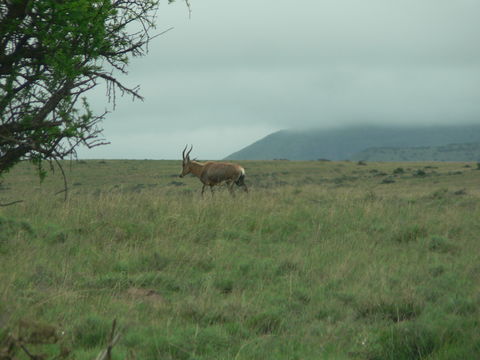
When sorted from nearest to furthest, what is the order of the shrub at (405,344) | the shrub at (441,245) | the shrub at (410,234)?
the shrub at (405,344) → the shrub at (441,245) → the shrub at (410,234)

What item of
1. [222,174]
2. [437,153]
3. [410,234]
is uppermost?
[222,174]

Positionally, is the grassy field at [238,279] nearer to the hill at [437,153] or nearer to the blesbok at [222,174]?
the blesbok at [222,174]

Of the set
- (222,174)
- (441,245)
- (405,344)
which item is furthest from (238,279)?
(222,174)

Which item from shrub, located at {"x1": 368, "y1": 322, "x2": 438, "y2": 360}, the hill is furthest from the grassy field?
the hill

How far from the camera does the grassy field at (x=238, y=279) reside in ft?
16.3

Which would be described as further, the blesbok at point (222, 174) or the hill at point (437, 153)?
the hill at point (437, 153)

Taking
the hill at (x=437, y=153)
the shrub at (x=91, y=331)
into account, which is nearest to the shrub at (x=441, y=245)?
the shrub at (x=91, y=331)

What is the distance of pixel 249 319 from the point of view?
18.4 feet

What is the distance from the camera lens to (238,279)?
707 centimetres

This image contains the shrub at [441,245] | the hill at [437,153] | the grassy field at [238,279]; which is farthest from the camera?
the hill at [437,153]

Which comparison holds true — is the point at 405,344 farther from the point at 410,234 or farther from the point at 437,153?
the point at 437,153

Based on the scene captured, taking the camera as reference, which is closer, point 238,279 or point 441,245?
point 238,279

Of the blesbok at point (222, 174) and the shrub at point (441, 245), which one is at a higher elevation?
the blesbok at point (222, 174)

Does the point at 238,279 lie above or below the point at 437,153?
above
